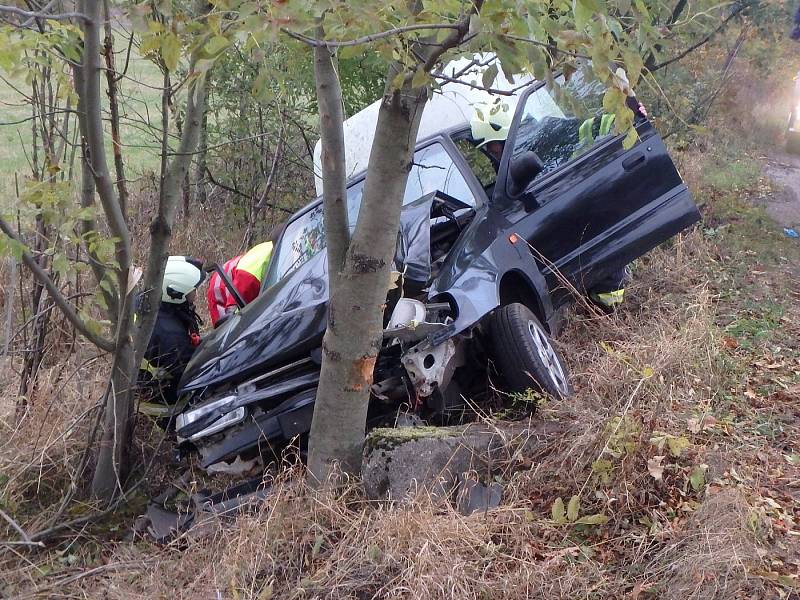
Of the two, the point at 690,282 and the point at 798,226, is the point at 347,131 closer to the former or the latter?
the point at 690,282

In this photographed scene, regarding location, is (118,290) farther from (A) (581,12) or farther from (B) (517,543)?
(A) (581,12)

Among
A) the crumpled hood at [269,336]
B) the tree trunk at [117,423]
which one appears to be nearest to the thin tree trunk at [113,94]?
the tree trunk at [117,423]

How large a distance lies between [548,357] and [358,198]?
1.85 metres

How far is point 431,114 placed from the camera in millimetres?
6559

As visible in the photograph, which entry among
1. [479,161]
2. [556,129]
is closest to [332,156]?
[479,161]

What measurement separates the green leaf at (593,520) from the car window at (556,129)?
8.94 feet

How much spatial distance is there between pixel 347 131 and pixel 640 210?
2.78 m

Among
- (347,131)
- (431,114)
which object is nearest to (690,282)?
(431,114)

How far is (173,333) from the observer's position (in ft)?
16.1

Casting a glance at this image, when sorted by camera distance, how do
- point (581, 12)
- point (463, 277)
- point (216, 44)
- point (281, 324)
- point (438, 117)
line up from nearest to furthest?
1. point (581, 12)
2. point (216, 44)
3. point (281, 324)
4. point (463, 277)
5. point (438, 117)

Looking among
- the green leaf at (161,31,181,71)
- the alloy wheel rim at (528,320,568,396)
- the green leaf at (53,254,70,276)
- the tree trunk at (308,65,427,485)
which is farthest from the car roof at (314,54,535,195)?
the green leaf at (161,31,181,71)

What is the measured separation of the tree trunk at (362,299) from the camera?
10.2 ft

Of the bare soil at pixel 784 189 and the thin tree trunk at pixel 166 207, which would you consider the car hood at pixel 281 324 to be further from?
the bare soil at pixel 784 189

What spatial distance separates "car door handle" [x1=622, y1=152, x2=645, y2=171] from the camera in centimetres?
545
